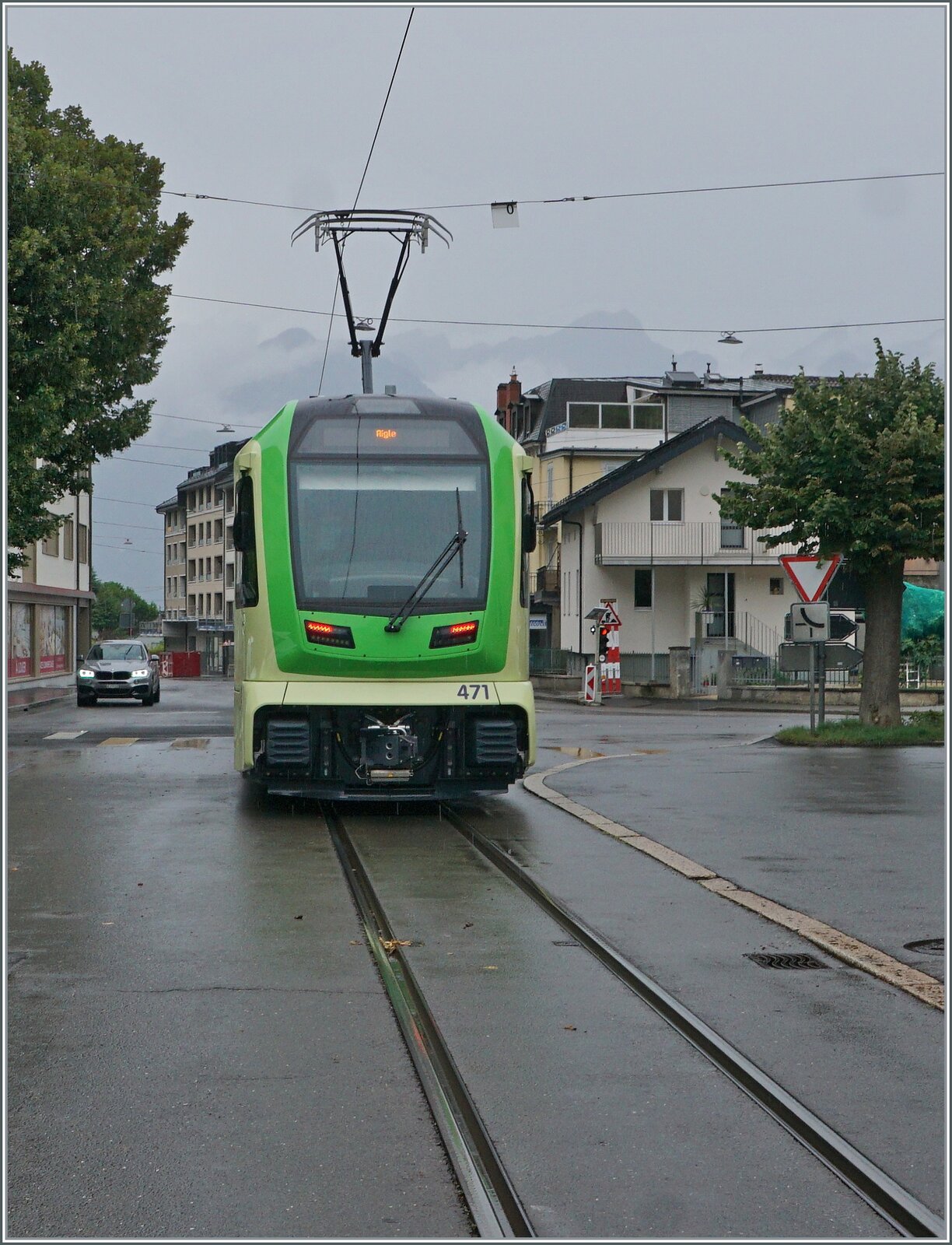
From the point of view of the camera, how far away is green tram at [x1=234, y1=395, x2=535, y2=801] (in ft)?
→ 40.8

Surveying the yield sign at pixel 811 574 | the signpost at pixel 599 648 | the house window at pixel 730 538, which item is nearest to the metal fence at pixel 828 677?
the signpost at pixel 599 648

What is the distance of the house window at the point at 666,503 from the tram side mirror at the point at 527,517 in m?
40.7

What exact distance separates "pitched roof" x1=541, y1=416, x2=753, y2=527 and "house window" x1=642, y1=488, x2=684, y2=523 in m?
1.14

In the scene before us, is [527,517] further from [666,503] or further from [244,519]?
[666,503]

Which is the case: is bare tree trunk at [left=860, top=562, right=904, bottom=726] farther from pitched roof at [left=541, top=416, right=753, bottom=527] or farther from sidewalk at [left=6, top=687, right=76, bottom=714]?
pitched roof at [left=541, top=416, right=753, bottom=527]

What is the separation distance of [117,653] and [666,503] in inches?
885

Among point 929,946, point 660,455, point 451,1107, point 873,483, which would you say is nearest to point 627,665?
point 660,455

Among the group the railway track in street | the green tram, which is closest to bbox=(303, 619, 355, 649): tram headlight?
the green tram

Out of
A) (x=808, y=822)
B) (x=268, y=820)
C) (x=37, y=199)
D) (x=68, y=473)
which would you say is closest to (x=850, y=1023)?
(x=808, y=822)

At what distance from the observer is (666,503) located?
53438 mm

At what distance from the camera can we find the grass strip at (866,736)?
2173 centimetres

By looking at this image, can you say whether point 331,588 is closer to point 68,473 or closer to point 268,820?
point 268,820

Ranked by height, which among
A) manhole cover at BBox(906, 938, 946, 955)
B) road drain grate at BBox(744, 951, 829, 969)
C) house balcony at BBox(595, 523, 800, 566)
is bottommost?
road drain grate at BBox(744, 951, 829, 969)

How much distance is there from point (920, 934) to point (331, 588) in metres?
5.99
